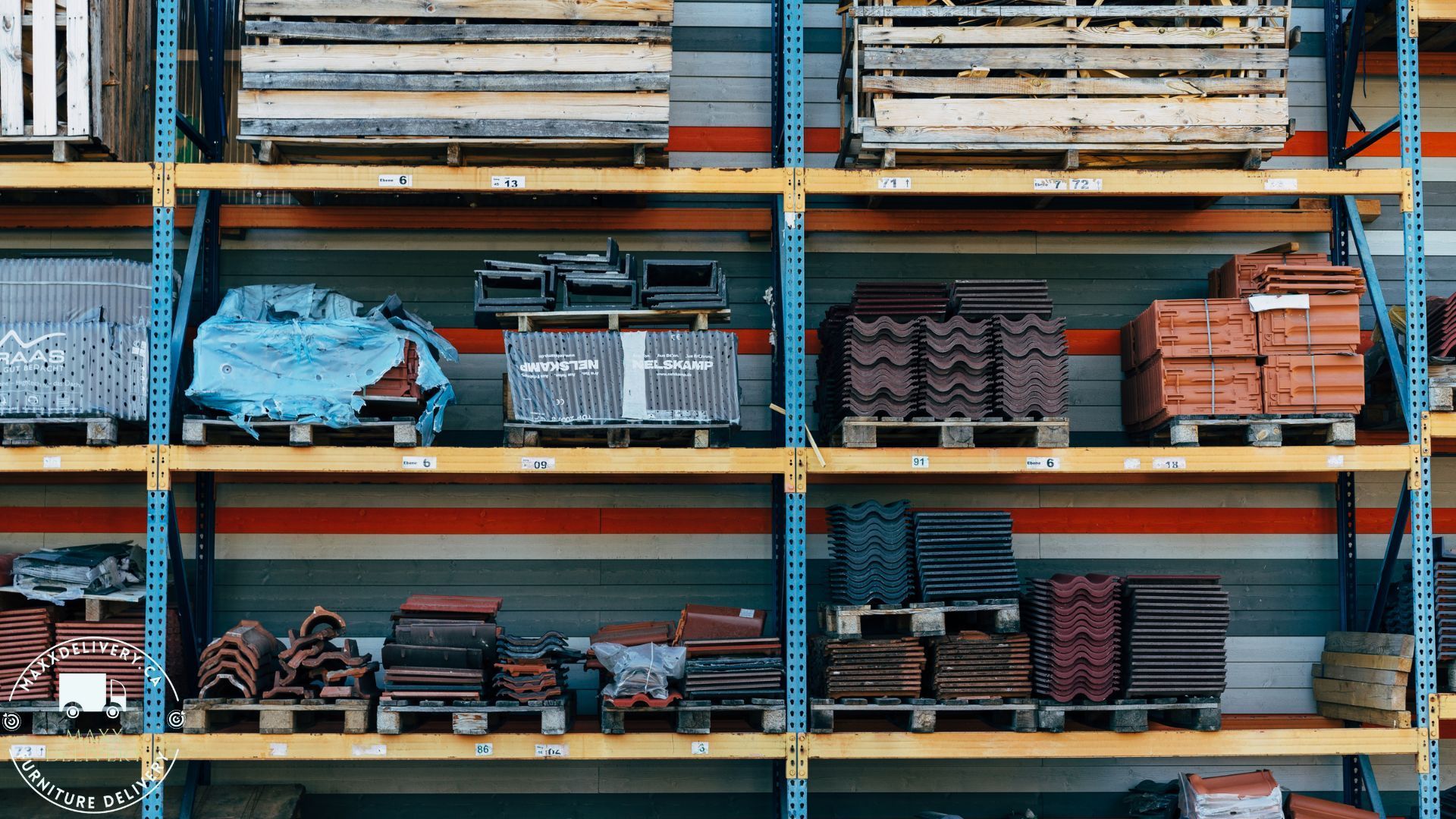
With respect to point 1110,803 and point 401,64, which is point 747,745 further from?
point 401,64

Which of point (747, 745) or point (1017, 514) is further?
point (1017, 514)

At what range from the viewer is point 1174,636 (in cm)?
803

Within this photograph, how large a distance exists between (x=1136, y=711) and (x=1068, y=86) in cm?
407

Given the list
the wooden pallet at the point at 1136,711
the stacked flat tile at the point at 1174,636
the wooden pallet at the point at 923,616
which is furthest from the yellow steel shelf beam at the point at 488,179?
the wooden pallet at the point at 1136,711

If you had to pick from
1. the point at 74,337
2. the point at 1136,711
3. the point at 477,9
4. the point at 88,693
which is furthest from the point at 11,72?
the point at 1136,711

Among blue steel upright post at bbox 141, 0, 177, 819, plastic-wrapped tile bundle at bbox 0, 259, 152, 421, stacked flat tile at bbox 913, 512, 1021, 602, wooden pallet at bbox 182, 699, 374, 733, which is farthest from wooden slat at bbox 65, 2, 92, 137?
stacked flat tile at bbox 913, 512, 1021, 602

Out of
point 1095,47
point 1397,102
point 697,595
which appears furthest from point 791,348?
point 1397,102

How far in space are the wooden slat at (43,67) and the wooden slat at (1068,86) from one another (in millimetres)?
5199

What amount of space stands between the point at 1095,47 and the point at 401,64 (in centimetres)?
454

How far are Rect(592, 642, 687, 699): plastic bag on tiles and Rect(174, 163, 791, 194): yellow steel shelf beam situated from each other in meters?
2.94

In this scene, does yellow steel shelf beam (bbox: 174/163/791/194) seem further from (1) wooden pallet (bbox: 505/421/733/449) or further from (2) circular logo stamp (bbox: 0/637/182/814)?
(2) circular logo stamp (bbox: 0/637/182/814)

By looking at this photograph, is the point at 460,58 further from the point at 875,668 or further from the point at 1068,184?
the point at 875,668

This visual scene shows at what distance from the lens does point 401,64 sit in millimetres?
7980

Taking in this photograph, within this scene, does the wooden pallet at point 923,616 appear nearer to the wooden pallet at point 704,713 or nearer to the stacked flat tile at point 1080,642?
the stacked flat tile at point 1080,642
